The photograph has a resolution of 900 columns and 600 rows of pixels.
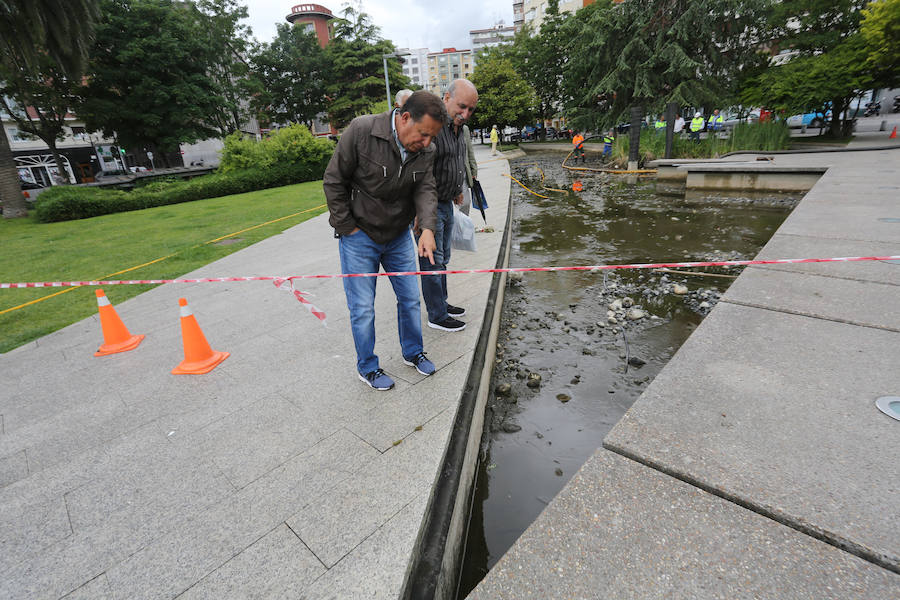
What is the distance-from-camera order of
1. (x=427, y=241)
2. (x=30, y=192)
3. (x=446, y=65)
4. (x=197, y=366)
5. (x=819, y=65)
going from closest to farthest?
1. (x=427, y=241)
2. (x=197, y=366)
3. (x=819, y=65)
4. (x=30, y=192)
5. (x=446, y=65)

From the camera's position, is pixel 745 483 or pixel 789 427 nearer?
pixel 745 483

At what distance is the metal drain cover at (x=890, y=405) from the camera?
188 centimetres

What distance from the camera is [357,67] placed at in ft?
142

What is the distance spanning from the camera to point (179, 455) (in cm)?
240

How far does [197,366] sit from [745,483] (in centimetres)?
373

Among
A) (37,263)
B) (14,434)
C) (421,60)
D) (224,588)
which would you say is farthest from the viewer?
(421,60)

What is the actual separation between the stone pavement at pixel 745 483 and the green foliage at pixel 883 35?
15.9m

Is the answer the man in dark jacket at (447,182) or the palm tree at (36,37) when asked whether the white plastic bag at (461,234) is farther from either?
the palm tree at (36,37)

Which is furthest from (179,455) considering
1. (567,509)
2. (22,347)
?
(22,347)

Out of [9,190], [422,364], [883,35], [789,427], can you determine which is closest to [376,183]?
[422,364]

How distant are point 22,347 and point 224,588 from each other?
4474 mm

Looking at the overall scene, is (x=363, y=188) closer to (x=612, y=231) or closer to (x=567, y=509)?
(x=567, y=509)

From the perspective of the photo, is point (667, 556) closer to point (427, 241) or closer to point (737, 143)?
point (427, 241)

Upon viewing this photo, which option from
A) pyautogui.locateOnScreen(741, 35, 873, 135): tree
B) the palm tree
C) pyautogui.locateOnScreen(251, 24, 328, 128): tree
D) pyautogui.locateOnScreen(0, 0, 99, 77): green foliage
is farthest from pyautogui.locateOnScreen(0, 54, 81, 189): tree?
pyautogui.locateOnScreen(741, 35, 873, 135): tree
